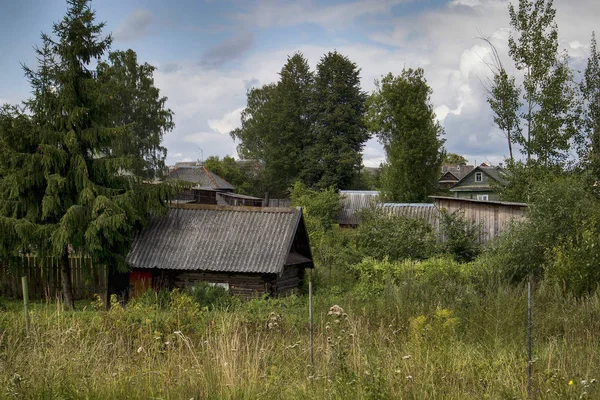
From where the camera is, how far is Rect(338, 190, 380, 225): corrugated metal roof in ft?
128

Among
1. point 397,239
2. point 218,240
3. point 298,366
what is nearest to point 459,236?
point 397,239

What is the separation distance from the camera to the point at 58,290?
17.8 m

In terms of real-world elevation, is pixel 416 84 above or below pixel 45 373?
above

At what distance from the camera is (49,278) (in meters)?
18.0

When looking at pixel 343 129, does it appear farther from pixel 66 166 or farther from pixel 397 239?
pixel 66 166

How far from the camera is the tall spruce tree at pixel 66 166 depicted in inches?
615

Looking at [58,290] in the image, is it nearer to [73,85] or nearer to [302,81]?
[73,85]

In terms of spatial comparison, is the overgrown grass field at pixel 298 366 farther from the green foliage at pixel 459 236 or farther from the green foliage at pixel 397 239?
the green foliage at pixel 459 236

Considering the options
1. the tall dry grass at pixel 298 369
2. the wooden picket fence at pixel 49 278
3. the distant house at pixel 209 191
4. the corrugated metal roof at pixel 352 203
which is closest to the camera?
the tall dry grass at pixel 298 369

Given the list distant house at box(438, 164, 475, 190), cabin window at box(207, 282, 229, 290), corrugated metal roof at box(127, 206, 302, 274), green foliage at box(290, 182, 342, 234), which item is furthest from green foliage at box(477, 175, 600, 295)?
distant house at box(438, 164, 475, 190)

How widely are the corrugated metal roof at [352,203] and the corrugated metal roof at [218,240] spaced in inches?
834

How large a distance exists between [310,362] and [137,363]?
2.05 meters

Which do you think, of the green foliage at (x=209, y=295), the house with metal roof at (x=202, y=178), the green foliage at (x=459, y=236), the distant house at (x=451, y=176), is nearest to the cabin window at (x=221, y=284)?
the green foliage at (x=209, y=295)

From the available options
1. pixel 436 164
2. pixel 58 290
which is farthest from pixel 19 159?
pixel 436 164
